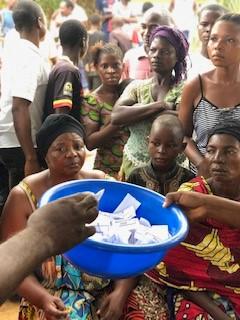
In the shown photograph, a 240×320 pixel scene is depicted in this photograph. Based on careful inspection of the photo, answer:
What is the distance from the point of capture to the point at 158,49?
285 cm

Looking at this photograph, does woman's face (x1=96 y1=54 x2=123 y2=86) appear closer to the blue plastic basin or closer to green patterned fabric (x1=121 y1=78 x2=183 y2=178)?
green patterned fabric (x1=121 y1=78 x2=183 y2=178)

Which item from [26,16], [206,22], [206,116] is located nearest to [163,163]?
[206,116]

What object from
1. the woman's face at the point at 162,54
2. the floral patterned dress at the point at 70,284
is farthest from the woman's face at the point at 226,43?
the floral patterned dress at the point at 70,284

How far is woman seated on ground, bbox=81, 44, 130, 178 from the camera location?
3117mm

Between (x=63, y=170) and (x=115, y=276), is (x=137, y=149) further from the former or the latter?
(x=115, y=276)

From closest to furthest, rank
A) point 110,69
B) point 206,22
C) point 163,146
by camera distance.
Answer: point 163,146 < point 110,69 < point 206,22

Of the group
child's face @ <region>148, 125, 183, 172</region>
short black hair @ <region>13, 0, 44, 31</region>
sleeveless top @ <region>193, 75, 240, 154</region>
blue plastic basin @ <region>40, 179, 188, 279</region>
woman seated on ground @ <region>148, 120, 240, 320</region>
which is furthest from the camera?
short black hair @ <region>13, 0, 44, 31</region>

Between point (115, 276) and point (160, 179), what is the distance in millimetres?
736

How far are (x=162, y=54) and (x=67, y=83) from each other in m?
0.59

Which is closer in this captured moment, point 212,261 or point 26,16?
point 212,261

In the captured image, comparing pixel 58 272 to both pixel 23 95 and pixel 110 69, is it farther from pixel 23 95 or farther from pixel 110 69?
pixel 110 69

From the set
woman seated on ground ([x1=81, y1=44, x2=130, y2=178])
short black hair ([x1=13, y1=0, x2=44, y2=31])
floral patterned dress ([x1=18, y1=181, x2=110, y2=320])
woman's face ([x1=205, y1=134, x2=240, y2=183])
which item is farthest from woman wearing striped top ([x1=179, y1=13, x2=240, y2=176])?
short black hair ([x1=13, y1=0, x2=44, y2=31])

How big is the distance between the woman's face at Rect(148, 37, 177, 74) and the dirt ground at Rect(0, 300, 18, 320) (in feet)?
5.45

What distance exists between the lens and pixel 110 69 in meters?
3.20
